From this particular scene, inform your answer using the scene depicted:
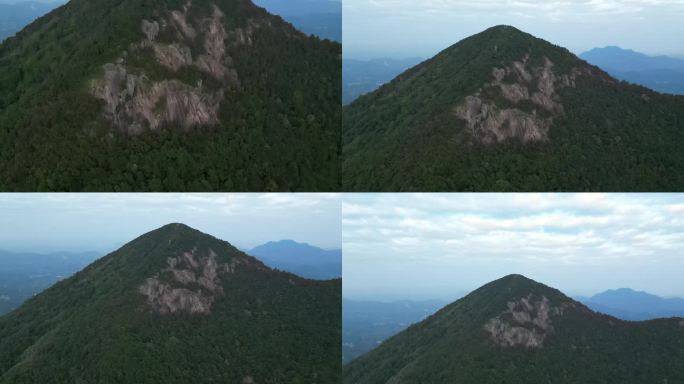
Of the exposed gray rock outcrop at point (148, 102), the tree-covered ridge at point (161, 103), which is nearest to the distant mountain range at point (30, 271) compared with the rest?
the tree-covered ridge at point (161, 103)

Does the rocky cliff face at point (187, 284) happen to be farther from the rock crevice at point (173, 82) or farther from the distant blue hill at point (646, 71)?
the distant blue hill at point (646, 71)

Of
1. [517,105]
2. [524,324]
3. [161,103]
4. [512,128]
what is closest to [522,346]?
[524,324]

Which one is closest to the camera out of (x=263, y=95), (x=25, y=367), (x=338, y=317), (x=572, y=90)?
(x=25, y=367)

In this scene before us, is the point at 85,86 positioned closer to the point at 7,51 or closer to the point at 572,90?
the point at 7,51

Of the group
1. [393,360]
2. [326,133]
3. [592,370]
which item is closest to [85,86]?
[326,133]

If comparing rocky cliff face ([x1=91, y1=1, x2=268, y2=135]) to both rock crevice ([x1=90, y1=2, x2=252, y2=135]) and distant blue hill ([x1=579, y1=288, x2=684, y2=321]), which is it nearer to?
rock crevice ([x1=90, y1=2, x2=252, y2=135])
